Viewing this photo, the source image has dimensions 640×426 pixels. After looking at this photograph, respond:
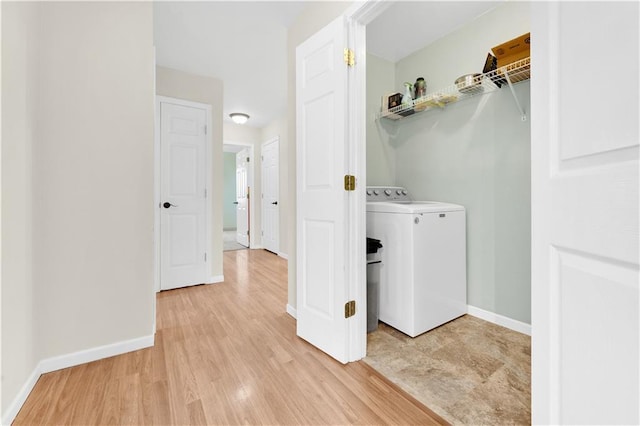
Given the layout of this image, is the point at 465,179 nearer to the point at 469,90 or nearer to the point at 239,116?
the point at 469,90

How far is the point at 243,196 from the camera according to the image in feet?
19.6

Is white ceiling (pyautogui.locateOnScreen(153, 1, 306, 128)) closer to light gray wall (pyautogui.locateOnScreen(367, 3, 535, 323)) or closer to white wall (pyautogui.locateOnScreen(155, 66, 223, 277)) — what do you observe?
white wall (pyautogui.locateOnScreen(155, 66, 223, 277))

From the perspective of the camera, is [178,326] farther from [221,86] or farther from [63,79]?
[221,86]

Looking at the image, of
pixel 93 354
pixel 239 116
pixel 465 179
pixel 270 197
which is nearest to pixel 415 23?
pixel 465 179

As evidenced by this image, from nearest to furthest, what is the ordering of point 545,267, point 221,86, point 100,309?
point 545,267 → point 100,309 → point 221,86

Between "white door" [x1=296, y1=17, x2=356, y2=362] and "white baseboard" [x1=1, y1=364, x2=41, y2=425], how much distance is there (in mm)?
1375

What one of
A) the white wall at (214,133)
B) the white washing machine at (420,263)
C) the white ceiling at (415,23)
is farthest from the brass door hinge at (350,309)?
the white wall at (214,133)

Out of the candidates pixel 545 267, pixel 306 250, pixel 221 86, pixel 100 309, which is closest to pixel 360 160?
pixel 306 250

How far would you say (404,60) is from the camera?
2.84 meters

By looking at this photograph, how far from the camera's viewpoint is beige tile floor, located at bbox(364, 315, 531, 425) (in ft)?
4.14

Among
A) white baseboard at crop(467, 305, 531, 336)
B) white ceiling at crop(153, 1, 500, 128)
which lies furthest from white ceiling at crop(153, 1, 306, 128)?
white baseboard at crop(467, 305, 531, 336)

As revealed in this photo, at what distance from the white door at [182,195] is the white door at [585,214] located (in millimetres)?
3144

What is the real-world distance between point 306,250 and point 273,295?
1.19 m

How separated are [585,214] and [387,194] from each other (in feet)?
6.95
